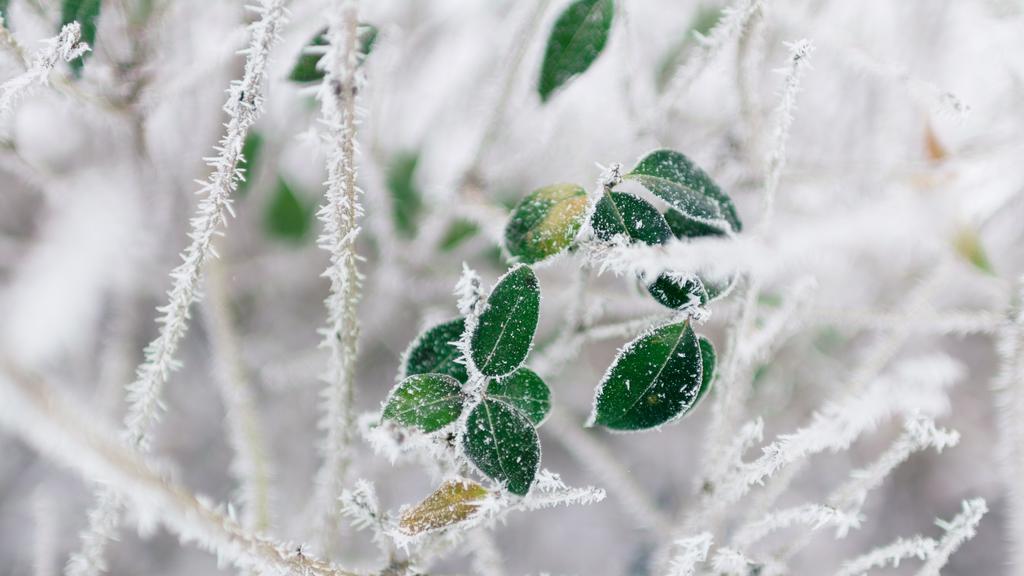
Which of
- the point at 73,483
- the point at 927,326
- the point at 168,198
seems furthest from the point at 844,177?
the point at 73,483

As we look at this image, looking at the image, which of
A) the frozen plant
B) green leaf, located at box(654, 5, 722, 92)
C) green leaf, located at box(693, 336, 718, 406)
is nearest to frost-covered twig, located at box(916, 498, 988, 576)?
the frozen plant

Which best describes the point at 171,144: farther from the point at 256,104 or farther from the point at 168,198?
the point at 256,104

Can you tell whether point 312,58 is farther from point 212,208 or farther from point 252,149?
point 252,149

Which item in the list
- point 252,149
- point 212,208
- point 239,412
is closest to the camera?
point 212,208

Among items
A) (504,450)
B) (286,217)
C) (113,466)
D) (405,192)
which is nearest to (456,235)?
(405,192)

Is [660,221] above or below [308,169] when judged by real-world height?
below

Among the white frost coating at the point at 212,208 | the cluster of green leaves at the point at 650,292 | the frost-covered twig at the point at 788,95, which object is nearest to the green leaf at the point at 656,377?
the cluster of green leaves at the point at 650,292
